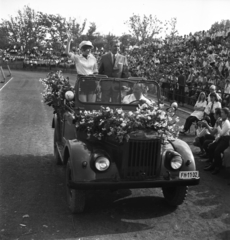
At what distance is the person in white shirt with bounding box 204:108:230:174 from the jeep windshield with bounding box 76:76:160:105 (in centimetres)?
208

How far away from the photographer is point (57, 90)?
792 centimetres

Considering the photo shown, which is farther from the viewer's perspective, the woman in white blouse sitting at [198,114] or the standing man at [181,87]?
the standing man at [181,87]

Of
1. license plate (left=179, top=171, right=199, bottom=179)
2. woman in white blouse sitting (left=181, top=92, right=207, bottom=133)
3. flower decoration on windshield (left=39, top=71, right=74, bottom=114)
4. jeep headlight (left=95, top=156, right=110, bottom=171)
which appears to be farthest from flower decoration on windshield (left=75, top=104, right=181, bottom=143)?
woman in white blouse sitting (left=181, top=92, right=207, bottom=133)

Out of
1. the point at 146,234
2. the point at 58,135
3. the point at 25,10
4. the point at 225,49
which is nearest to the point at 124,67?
the point at 58,135

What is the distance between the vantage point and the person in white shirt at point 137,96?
253 inches

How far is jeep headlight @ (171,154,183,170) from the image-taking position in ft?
17.2

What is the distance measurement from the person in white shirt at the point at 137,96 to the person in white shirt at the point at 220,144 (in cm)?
204

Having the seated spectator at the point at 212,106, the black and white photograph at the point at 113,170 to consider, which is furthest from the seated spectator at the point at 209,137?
the seated spectator at the point at 212,106

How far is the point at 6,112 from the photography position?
14.8 m

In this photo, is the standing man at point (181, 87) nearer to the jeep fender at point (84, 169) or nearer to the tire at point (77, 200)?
the jeep fender at point (84, 169)

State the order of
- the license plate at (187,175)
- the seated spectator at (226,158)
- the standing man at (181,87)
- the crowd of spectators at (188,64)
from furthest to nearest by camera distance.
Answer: the standing man at (181,87)
the crowd of spectators at (188,64)
the seated spectator at (226,158)
the license plate at (187,175)

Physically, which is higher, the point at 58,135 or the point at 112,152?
the point at 112,152

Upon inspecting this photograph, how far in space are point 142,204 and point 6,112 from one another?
→ 412 inches

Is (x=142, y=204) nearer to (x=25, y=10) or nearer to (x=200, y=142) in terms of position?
(x=200, y=142)
